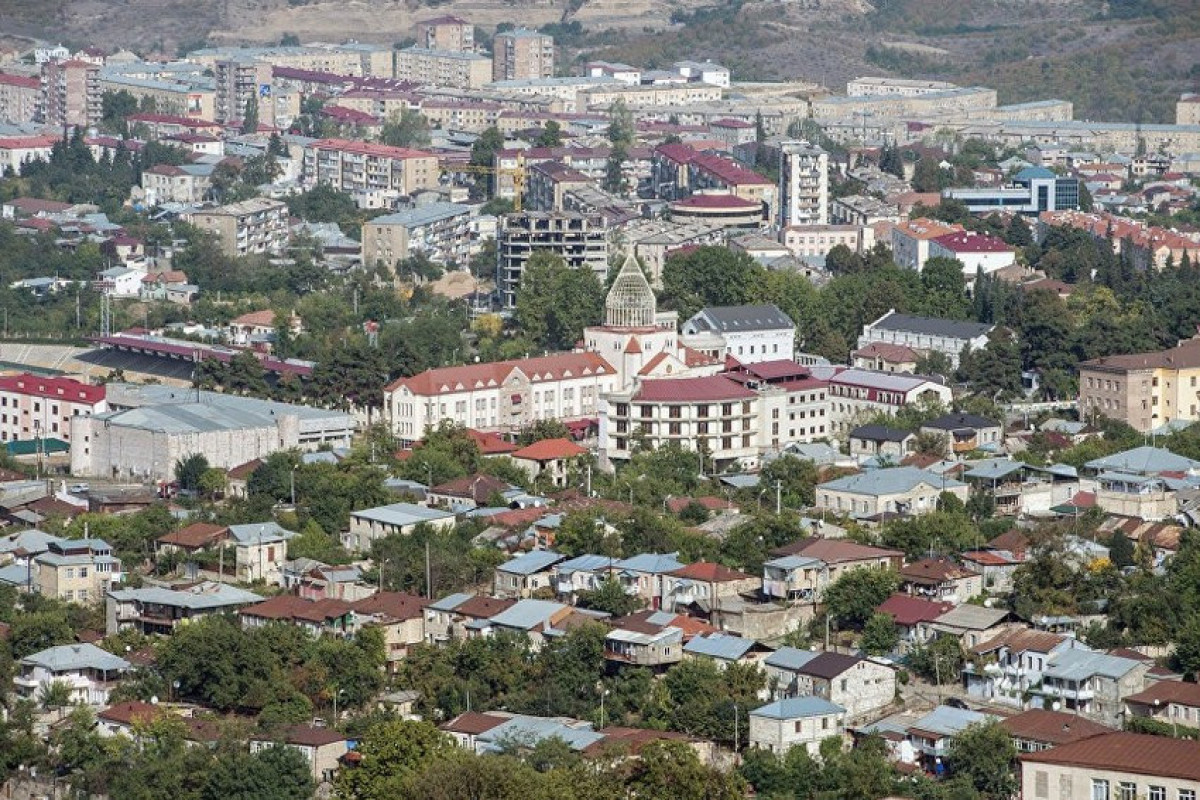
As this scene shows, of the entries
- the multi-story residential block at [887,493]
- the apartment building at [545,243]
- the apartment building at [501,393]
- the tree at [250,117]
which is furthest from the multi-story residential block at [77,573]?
the tree at [250,117]

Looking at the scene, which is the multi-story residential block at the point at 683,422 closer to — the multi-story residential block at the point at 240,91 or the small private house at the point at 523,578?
the small private house at the point at 523,578

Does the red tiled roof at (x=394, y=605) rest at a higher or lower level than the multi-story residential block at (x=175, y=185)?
lower

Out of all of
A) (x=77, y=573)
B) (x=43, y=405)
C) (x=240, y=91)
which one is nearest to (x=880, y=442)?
(x=77, y=573)

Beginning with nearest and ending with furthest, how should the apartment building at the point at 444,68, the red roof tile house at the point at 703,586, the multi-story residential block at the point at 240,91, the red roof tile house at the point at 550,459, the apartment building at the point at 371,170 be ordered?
the red roof tile house at the point at 703,586 → the red roof tile house at the point at 550,459 → the apartment building at the point at 371,170 → the multi-story residential block at the point at 240,91 → the apartment building at the point at 444,68

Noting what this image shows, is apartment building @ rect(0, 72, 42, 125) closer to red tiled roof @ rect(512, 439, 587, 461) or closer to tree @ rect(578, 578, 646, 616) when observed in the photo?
red tiled roof @ rect(512, 439, 587, 461)

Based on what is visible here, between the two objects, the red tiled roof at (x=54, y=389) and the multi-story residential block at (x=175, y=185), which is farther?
the multi-story residential block at (x=175, y=185)

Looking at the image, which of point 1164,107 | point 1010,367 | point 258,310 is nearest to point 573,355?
point 1010,367

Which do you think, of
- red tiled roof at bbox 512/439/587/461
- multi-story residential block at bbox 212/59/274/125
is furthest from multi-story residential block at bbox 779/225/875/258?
multi-story residential block at bbox 212/59/274/125
